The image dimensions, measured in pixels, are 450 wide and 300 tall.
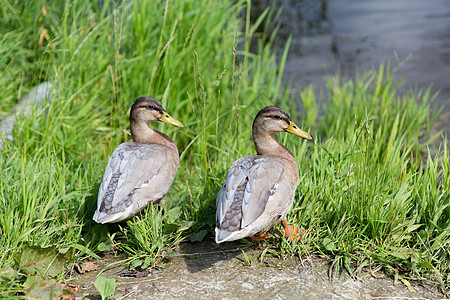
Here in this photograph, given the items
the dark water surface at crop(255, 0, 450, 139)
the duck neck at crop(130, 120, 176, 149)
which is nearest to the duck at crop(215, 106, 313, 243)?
the duck neck at crop(130, 120, 176, 149)

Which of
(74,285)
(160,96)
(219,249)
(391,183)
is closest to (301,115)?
(160,96)

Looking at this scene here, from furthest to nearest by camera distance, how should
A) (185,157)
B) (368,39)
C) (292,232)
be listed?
(368,39)
(185,157)
(292,232)

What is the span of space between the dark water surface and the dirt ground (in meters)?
3.60

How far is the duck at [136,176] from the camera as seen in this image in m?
3.12

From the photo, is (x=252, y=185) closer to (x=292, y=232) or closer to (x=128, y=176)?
(x=292, y=232)

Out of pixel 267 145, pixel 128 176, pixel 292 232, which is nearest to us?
pixel 292 232

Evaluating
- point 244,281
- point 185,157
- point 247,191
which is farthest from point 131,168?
point 185,157

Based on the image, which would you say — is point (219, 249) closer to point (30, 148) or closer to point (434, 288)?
point (434, 288)

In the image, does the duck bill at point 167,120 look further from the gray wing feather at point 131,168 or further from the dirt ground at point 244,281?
Result: the dirt ground at point 244,281

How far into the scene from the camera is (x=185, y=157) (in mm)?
4836

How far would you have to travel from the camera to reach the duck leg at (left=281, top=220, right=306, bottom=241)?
307cm

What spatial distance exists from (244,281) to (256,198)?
0.49 meters

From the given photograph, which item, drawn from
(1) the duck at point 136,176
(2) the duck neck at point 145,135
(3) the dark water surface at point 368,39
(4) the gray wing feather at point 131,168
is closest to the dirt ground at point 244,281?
(1) the duck at point 136,176

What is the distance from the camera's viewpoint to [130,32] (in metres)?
4.96
